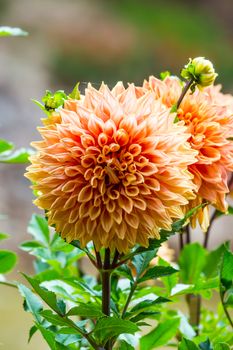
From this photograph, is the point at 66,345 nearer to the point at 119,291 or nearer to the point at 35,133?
the point at 119,291

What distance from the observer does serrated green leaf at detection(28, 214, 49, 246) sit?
1.88 feet

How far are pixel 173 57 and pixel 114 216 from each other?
199 cm

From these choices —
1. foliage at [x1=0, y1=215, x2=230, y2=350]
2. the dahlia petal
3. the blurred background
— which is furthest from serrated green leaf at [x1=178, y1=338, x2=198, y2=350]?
the blurred background

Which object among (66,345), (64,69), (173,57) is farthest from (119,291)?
(173,57)

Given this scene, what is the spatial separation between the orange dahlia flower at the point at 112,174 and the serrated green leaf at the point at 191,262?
0.70ft

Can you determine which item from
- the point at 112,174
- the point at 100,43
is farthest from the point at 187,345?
the point at 100,43

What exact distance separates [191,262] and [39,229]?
0.13m

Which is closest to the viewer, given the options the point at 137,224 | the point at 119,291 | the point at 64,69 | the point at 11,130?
the point at 137,224

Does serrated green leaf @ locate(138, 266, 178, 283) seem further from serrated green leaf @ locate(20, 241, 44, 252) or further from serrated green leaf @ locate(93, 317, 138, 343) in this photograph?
serrated green leaf @ locate(20, 241, 44, 252)

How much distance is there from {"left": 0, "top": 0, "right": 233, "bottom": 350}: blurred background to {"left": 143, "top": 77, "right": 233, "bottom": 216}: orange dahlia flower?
1.43 meters

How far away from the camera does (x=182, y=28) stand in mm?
2402

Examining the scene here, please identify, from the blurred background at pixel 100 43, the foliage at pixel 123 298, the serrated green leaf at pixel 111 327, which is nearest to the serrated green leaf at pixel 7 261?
the foliage at pixel 123 298

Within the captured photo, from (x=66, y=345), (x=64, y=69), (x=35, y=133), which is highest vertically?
(x=64, y=69)

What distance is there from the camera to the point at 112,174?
1.22 ft
